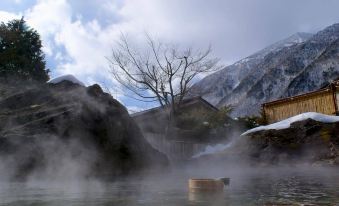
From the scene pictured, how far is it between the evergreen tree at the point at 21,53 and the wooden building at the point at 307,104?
1529 cm

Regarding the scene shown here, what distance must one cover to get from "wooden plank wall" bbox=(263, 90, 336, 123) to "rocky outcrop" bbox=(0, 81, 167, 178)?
1076 centimetres

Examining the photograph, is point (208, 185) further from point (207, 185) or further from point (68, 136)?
point (68, 136)

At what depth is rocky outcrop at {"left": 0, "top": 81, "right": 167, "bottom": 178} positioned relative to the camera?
462 inches

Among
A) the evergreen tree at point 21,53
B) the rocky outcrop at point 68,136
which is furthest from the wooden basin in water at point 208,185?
the evergreen tree at point 21,53

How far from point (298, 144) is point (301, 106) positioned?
522 centimetres

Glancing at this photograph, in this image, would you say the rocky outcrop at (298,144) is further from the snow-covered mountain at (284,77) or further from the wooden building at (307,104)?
the snow-covered mountain at (284,77)

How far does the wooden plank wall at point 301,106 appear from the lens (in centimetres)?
2108

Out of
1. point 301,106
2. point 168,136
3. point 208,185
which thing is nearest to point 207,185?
point 208,185

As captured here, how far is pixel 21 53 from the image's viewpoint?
24.2 m

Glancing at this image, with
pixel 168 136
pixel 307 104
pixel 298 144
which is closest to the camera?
pixel 298 144

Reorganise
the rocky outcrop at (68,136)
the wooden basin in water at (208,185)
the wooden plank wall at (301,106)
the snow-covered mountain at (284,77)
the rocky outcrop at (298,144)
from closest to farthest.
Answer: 1. the wooden basin in water at (208,185)
2. the rocky outcrop at (68,136)
3. the rocky outcrop at (298,144)
4. the wooden plank wall at (301,106)
5. the snow-covered mountain at (284,77)

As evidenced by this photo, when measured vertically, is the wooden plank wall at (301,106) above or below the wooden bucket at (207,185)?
above

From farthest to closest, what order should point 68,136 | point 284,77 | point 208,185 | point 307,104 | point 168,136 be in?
point 284,77 → point 168,136 → point 307,104 → point 68,136 → point 208,185

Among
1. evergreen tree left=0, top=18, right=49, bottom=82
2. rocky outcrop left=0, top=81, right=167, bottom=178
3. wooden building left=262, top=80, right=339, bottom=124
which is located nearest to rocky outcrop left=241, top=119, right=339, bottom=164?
wooden building left=262, top=80, right=339, bottom=124
